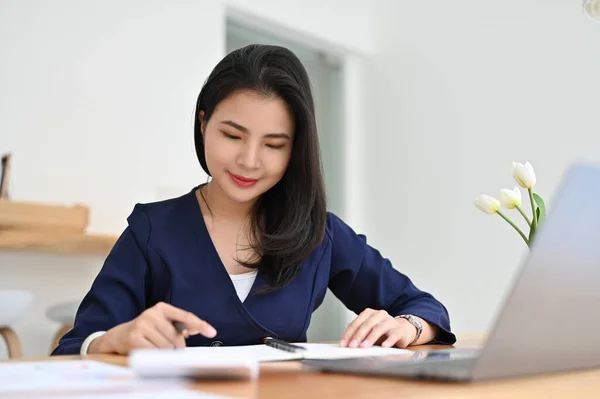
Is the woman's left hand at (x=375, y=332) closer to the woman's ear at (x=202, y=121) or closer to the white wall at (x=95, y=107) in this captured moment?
the woman's ear at (x=202, y=121)

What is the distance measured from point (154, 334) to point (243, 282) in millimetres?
465

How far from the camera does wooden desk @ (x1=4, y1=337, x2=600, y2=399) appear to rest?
55 cm

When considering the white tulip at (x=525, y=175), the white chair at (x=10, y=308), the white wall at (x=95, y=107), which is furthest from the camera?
the white wall at (x=95, y=107)

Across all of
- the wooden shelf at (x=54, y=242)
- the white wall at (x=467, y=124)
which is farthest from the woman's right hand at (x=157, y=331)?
the white wall at (x=467, y=124)

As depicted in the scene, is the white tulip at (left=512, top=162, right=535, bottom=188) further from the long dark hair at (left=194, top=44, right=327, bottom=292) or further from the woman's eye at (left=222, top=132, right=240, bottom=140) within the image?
the woman's eye at (left=222, top=132, right=240, bottom=140)

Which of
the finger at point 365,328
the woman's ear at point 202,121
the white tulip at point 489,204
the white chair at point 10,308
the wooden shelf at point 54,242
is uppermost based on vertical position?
the woman's ear at point 202,121

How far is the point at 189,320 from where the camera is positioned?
0.82 meters

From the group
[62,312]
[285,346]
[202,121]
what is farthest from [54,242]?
[285,346]

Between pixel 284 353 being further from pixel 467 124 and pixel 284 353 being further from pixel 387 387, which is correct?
pixel 467 124

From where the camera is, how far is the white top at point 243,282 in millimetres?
1297

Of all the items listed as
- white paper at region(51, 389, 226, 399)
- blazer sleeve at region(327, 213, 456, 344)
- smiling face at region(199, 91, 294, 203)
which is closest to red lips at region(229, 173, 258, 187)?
smiling face at region(199, 91, 294, 203)

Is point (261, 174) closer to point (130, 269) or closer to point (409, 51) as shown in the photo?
point (130, 269)

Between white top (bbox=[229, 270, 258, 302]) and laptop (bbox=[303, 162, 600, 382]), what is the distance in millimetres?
592

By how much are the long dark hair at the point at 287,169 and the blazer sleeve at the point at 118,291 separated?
20 centimetres
